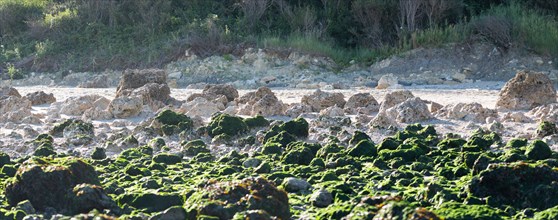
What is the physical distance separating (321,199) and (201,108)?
5933mm

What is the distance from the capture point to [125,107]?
42.2 feet

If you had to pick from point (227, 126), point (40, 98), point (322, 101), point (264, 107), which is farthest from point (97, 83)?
point (227, 126)

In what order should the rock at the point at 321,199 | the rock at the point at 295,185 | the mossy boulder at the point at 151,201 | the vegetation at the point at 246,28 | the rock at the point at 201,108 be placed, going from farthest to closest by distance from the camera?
the vegetation at the point at 246,28 < the rock at the point at 201,108 < the rock at the point at 295,185 < the rock at the point at 321,199 < the mossy boulder at the point at 151,201

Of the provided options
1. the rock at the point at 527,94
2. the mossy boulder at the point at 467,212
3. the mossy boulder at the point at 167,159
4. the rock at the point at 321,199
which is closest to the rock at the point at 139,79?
the rock at the point at 527,94

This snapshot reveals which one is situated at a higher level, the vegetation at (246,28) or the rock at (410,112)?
the rock at (410,112)

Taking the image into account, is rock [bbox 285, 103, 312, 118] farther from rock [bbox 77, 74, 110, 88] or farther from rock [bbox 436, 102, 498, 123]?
rock [bbox 77, 74, 110, 88]

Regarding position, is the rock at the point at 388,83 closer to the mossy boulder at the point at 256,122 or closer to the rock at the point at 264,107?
Answer: the rock at the point at 264,107

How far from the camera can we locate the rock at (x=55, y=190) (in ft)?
22.0

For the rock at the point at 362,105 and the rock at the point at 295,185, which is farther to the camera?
the rock at the point at 362,105

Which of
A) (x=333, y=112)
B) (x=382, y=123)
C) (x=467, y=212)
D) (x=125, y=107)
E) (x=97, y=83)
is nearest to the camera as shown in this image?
(x=467, y=212)

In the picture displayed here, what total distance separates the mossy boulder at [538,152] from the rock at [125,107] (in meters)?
5.92

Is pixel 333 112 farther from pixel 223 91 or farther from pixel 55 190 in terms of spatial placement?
pixel 55 190

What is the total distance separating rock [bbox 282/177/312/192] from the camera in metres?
7.61

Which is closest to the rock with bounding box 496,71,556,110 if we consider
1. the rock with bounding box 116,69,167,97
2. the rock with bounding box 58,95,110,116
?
the rock with bounding box 58,95,110,116
